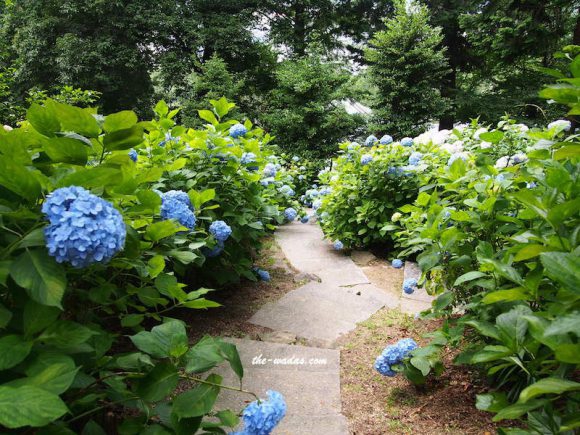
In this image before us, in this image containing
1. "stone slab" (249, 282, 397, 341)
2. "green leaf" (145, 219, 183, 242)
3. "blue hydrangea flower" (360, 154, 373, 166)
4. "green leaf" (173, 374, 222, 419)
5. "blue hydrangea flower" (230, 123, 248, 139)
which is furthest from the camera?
"blue hydrangea flower" (360, 154, 373, 166)

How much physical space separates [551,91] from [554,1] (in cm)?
856

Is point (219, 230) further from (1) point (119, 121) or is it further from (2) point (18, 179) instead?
(2) point (18, 179)

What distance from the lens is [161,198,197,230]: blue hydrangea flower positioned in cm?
166

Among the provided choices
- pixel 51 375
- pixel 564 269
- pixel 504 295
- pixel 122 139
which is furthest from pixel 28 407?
pixel 504 295

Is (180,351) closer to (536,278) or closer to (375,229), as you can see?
(536,278)

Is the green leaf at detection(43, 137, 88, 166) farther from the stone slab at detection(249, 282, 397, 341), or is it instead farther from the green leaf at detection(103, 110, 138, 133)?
the stone slab at detection(249, 282, 397, 341)

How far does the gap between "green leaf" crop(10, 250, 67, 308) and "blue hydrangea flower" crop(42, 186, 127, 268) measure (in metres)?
0.02

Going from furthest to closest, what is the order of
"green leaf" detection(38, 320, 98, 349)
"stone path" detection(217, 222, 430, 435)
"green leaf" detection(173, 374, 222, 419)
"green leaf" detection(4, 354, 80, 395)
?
"stone path" detection(217, 222, 430, 435) → "green leaf" detection(173, 374, 222, 419) → "green leaf" detection(38, 320, 98, 349) → "green leaf" detection(4, 354, 80, 395)

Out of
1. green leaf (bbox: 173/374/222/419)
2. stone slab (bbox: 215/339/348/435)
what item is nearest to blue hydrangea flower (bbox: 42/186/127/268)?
green leaf (bbox: 173/374/222/419)

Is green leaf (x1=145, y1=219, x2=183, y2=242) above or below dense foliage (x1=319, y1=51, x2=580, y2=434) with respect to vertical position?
above

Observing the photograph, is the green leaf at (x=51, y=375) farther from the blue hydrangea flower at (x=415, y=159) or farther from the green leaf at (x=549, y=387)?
the blue hydrangea flower at (x=415, y=159)

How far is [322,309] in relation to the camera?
10.0ft

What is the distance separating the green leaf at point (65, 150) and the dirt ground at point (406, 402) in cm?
149

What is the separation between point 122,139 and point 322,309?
7.54ft
